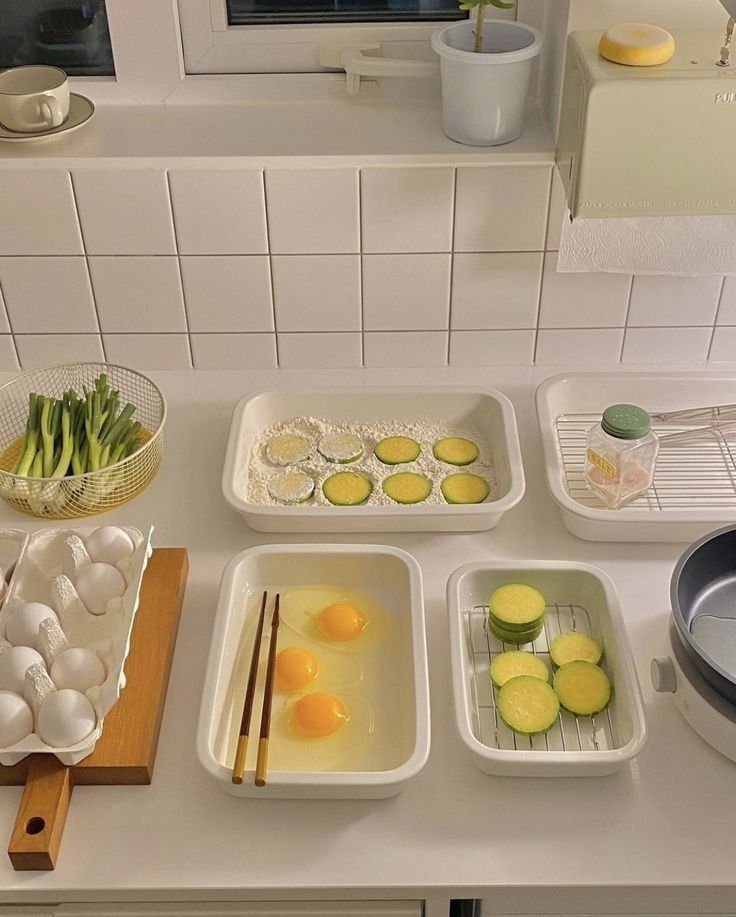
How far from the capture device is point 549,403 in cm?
150

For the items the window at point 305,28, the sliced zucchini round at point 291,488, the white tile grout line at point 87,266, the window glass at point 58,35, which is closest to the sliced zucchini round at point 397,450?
the sliced zucchini round at point 291,488

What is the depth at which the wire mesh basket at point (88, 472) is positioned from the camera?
1311 millimetres

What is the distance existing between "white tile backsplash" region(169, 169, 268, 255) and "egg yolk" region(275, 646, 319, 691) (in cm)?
62

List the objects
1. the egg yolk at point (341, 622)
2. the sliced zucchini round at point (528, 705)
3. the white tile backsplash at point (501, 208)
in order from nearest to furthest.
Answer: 1. the sliced zucchini round at point (528, 705)
2. the egg yolk at point (341, 622)
3. the white tile backsplash at point (501, 208)

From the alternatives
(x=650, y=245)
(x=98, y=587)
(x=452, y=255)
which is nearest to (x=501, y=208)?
(x=452, y=255)

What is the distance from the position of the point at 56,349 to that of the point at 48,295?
0.09 metres

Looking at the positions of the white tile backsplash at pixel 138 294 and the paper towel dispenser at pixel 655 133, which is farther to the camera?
the white tile backsplash at pixel 138 294

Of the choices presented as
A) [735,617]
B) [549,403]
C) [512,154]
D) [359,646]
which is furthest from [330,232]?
[735,617]

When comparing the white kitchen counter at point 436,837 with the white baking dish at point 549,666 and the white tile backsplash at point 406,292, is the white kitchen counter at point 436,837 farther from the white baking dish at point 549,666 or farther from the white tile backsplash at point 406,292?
the white tile backsplash at point 406,292

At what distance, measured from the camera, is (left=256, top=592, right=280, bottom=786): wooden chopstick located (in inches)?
39.6

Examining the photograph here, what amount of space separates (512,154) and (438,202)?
0.12m

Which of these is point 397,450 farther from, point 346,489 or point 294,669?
point 294,669

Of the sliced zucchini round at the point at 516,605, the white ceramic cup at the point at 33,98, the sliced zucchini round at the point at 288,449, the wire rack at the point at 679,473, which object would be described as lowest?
the wire rack at the point at 679,473

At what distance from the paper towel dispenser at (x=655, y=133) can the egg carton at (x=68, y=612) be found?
26.7 inches
